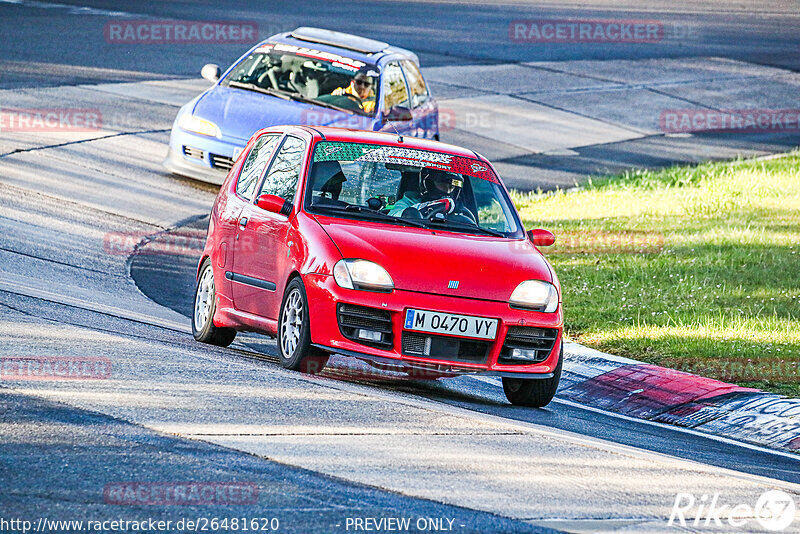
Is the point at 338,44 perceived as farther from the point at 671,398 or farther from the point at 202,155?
the point at 671,398

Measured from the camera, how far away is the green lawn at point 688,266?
427 inches

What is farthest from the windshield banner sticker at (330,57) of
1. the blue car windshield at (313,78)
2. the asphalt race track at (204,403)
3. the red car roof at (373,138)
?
the red car roof at (373,138)

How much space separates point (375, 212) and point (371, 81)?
7.56m

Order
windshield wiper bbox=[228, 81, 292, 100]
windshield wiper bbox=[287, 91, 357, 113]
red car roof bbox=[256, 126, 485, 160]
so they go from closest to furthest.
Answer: red car roof bbox=[256, 126, 485, 160], windshield wiper bbox=[287, 91, 357, 113], windshield wiper bbox=[228, 81, 292, 100]

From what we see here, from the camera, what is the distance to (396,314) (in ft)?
26.9

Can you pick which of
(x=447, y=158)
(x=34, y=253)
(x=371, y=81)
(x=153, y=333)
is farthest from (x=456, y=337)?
(x=371, y=81)

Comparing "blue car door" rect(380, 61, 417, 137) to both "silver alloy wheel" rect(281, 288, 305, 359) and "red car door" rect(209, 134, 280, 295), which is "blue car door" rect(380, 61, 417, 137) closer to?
"red car door" rect(209, 134, 280, 295)

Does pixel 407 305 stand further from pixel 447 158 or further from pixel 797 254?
pixel 797 254

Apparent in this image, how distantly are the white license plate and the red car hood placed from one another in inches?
5.5

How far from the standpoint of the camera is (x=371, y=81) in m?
16.4

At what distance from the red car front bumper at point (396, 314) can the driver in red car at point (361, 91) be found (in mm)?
8069

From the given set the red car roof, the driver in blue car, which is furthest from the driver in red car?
the driver in blue car

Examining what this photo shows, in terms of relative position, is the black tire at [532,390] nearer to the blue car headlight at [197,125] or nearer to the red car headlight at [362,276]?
the red car headlight at [362,276]

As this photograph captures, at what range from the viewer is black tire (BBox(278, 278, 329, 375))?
8.42 meters
